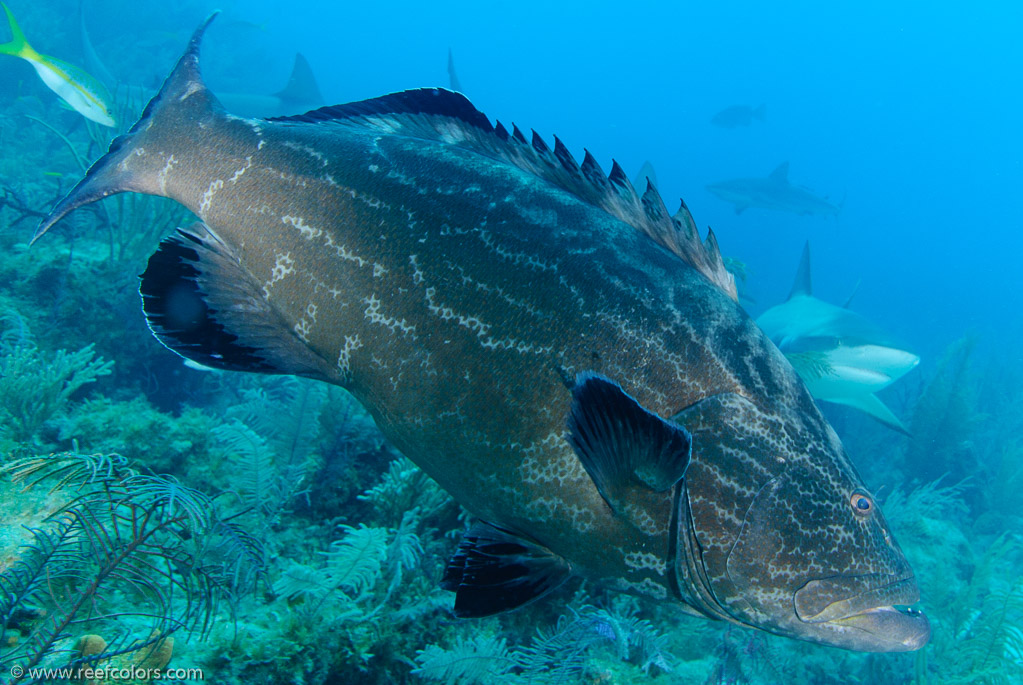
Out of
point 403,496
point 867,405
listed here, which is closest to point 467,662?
Result: point 403,496

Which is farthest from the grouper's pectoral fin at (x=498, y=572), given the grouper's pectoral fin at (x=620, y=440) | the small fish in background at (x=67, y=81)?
the small fish in background at (x=67, y=81)

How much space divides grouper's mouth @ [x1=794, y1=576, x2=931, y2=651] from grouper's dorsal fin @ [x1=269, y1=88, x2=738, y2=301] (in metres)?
1.11

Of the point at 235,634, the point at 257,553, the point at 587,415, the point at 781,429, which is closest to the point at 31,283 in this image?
the point at 257,553

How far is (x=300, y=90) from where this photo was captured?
17.4 m

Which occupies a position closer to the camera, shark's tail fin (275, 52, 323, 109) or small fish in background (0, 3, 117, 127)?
small fish in background (0, 3, 117, 127)

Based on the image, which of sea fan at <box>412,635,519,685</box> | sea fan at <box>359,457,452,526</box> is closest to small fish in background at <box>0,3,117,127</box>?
sea fan at <box>359,457,452,526</box>

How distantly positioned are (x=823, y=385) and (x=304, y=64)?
59.2ft

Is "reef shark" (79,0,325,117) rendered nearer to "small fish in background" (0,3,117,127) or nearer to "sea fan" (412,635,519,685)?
"small fish in background" (0,3,117,127)

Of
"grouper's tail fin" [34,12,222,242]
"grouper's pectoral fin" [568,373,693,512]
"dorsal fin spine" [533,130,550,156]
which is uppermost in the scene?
"dorsal fin spine" [533,130,550,156]

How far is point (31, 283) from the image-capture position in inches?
216

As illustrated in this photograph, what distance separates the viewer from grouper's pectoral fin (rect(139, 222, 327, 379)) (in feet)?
6.49

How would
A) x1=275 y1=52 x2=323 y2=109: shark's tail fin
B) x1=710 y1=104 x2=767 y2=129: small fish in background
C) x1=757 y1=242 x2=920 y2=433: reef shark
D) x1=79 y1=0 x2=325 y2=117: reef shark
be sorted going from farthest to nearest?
x1=710 y1=104 x2=767 y2=129: small fish in background
x1=275 y1=52 x2=323 y2=109: shark's tail fin
x1=79 y1=0 x2=325 y2=117: reef shark
x1=757 y1=242 x2=920 y2=433: reef shark

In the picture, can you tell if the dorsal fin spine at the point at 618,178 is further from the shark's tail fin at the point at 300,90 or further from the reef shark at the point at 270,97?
the shark's tail fin at the point at 300,90

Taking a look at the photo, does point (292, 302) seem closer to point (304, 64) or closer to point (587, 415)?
point (587, 415)
